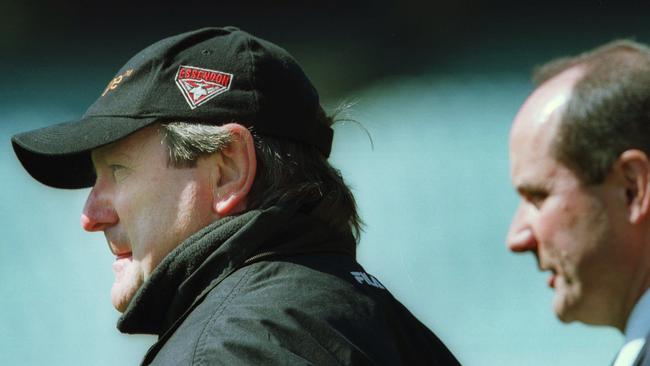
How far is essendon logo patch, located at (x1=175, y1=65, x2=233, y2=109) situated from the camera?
7.47 ft

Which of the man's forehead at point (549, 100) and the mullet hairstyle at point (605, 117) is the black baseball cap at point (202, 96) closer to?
the man's forehead at point (549, 100)

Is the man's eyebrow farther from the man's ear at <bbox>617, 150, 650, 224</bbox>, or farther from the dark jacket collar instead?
the dark jacket collar

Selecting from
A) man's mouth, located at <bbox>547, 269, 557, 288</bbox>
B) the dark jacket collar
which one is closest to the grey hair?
the dark jacket collar

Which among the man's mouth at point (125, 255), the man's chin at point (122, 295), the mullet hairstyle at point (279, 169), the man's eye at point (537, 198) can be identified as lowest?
the man's chin at point (122, 295)

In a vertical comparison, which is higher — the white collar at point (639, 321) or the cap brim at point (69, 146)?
the white collar at point (639, 321)

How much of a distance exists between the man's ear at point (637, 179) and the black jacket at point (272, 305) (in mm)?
623

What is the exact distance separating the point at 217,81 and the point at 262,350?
65 centimetres

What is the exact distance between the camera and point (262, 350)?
1.86 metres

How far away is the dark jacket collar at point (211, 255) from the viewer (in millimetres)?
2117

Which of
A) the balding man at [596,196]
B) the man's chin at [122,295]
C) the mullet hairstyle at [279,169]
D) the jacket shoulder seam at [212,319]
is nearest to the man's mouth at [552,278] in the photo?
the balding man at [596,196]

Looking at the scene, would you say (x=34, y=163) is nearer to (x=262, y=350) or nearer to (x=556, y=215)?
(x=262, y=350)

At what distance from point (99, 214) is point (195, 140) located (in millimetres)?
257

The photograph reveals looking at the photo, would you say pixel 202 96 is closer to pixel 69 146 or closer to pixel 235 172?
pixel 235 172

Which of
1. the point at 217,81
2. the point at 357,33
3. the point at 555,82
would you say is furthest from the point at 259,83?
the point at 357,33
